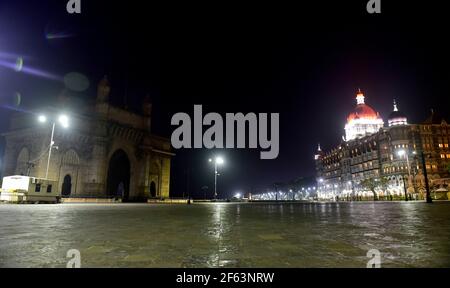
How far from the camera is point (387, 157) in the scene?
351ft

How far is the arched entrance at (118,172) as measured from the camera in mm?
62406

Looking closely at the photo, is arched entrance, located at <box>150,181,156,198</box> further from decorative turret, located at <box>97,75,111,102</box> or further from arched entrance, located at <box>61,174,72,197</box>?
decorative turret, located at <box>97,75,111,102</box>

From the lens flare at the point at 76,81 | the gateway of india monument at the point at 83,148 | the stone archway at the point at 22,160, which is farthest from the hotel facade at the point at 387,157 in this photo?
the stone archway at the point at 22,160

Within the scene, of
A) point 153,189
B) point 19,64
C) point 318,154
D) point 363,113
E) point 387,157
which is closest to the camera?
point 19,64

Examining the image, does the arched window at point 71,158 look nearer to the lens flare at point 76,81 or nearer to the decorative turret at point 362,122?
the lens flare at point 76,81

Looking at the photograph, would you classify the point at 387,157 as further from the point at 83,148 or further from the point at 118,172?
the point at 83,148

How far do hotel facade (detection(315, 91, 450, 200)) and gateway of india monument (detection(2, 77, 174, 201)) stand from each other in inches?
2363

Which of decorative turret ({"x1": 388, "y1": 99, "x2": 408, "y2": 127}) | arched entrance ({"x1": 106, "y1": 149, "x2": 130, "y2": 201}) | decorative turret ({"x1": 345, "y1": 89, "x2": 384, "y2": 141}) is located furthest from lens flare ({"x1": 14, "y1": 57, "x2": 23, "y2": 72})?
decorative turret ({"x1": 345, "y1": 89, "x2": 384, "y2": 141})

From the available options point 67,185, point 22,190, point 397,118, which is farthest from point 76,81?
point 397,118

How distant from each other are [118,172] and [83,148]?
50.6 feet

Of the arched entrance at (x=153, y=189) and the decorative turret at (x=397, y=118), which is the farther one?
the decorative turret at (x=397, y=118)

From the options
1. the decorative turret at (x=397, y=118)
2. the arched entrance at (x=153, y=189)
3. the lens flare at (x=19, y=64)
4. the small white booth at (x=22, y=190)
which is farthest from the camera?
the decorative turret at (x=397, y=118)

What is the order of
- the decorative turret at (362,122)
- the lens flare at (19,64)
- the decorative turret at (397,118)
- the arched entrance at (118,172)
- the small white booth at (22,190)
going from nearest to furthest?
the small white booth at (22,190) < the lens flare at (19,64) < the arched entrance at (118,172) < the decorative turret at (397,118) < the decorative turret at (362,122)
